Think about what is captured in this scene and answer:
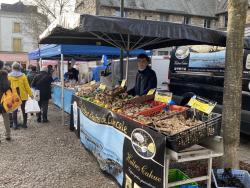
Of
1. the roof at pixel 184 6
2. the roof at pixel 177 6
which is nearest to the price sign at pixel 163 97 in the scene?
the roof at pixel 177 6

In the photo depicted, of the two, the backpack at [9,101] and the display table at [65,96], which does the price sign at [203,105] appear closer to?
the backpack at [9,101]

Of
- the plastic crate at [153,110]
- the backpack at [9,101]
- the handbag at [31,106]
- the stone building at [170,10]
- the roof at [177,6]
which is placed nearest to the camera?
the plastic crate at [153,110]

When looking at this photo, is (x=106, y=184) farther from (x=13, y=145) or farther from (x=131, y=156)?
(x=13, y=145)

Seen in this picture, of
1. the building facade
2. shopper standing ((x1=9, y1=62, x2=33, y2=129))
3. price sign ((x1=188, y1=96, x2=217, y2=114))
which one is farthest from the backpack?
the building facade

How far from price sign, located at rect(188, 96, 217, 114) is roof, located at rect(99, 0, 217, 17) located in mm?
30505

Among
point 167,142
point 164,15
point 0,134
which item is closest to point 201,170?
point 167,142

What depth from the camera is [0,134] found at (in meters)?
8.16

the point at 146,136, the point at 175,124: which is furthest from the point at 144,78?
the point at 146,136

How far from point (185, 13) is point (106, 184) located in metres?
35.0

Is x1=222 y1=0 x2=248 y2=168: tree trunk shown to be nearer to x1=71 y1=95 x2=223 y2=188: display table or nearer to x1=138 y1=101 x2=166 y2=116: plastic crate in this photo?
Result: x1=71 y1=95 x2=223 y2=188: display table

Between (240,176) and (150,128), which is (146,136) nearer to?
(150,128)

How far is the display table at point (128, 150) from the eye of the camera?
11.8 ft

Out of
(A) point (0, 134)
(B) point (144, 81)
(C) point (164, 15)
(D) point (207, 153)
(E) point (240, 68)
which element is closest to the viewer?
(D) point (207, 153)

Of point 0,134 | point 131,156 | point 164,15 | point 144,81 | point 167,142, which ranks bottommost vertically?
point 0,134
